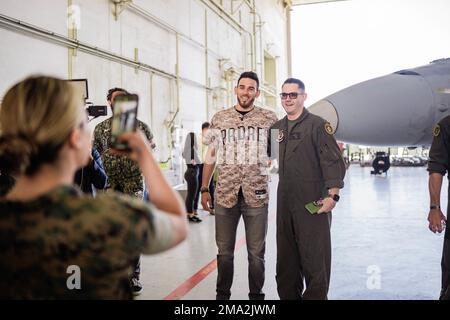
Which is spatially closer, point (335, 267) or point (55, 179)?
point (55, 179)

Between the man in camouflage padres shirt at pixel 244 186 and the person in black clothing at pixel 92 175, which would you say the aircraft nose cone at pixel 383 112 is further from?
the person in black clothing at pixel 92 175

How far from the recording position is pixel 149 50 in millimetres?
7410

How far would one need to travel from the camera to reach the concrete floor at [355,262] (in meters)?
2.90

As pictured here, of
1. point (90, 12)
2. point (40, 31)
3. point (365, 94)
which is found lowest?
point (365, 94)

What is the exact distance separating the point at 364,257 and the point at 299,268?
1576 millimetres

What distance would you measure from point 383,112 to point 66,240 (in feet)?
9.40

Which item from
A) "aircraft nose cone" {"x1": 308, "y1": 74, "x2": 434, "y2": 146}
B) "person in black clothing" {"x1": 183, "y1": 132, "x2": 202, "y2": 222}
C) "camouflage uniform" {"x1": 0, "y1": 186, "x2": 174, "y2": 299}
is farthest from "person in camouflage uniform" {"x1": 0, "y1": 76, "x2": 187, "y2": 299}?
"person in black clothing" {"x1": 183, "y1": 132, "x2": 202, "y2": 222}

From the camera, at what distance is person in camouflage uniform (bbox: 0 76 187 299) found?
793 millimetres

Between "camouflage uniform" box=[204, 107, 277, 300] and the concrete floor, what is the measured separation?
37 centimetres

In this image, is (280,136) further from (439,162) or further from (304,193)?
(439,162)

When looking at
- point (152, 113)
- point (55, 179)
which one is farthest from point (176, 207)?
point (152, 113)

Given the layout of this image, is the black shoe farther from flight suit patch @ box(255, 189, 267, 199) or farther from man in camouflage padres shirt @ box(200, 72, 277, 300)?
flight suit patch @ box(255, 189, 267, 199)
